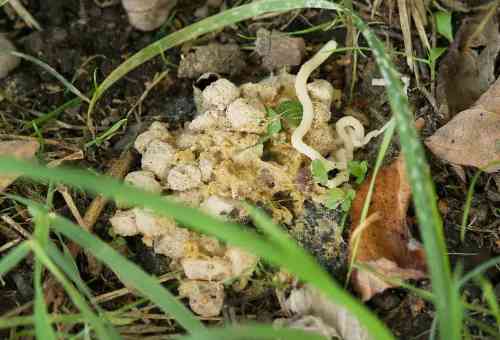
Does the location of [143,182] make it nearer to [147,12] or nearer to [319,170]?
[319,170]

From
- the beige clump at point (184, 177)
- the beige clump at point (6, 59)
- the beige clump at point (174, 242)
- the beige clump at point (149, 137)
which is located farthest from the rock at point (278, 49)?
the beige clump at point (6, 59)

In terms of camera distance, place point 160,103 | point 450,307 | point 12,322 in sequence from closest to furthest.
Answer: point 450,307
point 12,322
point 160,103

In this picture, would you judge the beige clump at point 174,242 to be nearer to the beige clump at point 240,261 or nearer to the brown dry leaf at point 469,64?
the beige clump at point 240,261

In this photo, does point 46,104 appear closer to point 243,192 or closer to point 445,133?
point 243,192

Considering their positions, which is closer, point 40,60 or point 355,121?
point 355,121

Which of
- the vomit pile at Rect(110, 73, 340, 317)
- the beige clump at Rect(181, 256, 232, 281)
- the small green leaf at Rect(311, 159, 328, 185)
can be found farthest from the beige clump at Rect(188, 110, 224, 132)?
the beige clump at Rect(181, 256, 232, 281)

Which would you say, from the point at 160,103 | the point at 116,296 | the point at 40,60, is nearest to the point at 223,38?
the point at 160,103

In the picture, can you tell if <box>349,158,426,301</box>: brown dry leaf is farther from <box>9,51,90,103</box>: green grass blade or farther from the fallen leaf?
<box>9,51,90,103</box>: green grass blade
